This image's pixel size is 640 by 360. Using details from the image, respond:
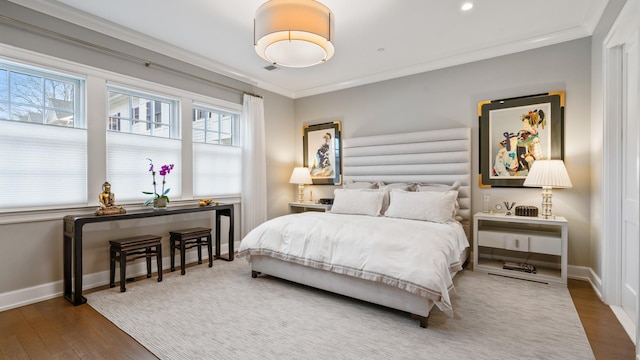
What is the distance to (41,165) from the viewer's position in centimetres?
289

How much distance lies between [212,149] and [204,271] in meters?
1.79

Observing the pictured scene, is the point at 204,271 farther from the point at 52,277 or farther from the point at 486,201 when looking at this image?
the point at 486,201

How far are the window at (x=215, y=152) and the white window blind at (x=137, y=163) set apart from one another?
31 cm

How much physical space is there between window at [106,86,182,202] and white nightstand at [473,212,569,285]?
158 inches

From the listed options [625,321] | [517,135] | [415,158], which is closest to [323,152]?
[415,158]

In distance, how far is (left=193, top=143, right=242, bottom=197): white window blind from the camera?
14.3 ft

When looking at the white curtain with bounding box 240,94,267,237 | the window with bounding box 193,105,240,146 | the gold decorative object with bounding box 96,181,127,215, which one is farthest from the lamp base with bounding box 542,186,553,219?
the gold decorative object with bounding box 96,181,127,215

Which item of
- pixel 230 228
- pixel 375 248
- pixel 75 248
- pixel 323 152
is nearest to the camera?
pixel 375 248

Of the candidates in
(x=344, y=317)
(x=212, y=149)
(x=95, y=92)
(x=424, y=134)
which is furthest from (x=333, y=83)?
(x=344, y=317)

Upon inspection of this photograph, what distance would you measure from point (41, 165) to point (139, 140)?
38.5 inches

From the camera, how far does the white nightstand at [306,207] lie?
505 cm

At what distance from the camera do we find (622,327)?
2295 millimetres

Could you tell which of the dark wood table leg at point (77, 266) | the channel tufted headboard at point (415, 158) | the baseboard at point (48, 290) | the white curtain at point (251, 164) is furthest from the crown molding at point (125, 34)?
the baseboard at point (48, 290)

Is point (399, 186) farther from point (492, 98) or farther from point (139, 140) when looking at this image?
point (139, 140)
